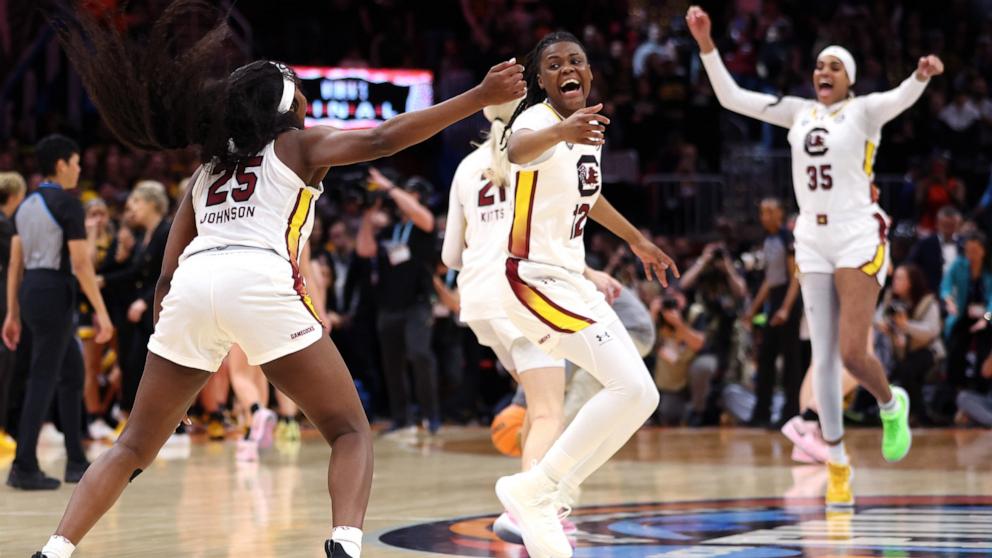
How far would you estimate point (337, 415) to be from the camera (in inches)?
172

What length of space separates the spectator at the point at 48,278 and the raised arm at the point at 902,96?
405cm

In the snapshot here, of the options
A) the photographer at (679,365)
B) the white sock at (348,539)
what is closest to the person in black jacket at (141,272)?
the photographer at (679,365)

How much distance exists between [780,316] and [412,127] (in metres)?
8.22

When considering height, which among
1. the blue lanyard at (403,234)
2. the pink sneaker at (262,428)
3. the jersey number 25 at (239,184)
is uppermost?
the jersey number 25 at (239,184)

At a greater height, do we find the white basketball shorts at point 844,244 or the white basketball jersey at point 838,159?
the white basketball jersey at point 838,159

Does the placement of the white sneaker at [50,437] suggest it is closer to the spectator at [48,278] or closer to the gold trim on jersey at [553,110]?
the spectator at [48,278]

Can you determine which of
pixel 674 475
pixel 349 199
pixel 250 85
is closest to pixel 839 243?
pixel 674 475

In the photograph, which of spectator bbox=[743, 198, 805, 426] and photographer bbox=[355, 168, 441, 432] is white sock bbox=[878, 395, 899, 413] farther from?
photographer bbox=[355, 168, 441, 432]

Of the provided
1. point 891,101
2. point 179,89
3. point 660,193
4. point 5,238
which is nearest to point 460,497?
point 891,101

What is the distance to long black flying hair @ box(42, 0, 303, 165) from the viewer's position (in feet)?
14.4

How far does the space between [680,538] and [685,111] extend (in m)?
12.7

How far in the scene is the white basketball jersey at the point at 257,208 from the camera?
4316mm

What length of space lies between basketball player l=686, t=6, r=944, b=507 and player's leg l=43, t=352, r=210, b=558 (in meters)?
3.53

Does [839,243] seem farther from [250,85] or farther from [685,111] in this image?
[685,111]
